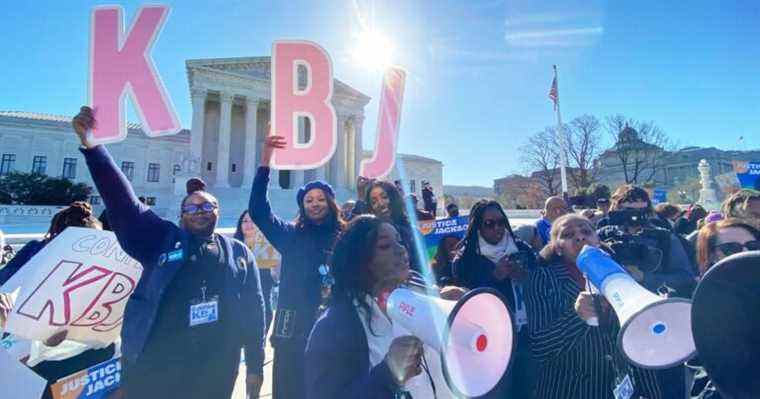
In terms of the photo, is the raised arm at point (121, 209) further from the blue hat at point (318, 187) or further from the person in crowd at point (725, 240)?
the person in crowd at point (725, 240)

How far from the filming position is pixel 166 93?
304 centimetres

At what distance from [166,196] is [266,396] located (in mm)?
47407

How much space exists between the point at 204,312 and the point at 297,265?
79 centimetres

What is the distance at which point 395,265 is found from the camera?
163 centimetres

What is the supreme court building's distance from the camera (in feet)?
113

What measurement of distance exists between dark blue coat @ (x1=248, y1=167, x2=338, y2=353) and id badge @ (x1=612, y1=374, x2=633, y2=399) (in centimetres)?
196

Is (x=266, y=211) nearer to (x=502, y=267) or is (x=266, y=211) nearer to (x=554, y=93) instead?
(x=502, y=267)

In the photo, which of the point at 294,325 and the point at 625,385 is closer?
the point at 625,385

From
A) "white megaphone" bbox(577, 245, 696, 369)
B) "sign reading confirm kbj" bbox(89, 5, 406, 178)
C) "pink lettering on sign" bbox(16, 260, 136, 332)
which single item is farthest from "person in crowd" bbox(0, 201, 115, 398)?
"white megaphone" bbox(577, 245, 696, 369)

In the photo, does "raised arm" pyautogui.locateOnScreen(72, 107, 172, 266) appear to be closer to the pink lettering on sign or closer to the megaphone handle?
the pink lettering on sign

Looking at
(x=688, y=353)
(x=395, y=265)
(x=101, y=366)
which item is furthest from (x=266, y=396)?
(x=688, y=353)

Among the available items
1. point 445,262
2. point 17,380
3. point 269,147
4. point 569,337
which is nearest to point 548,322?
point 569,337

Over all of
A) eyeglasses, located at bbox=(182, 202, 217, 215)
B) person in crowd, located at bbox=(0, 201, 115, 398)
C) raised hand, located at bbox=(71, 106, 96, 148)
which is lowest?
person in crowd, located at bbox=(0, 201, 115, 398)

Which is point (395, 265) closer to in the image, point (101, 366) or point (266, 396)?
point (101, 366)
